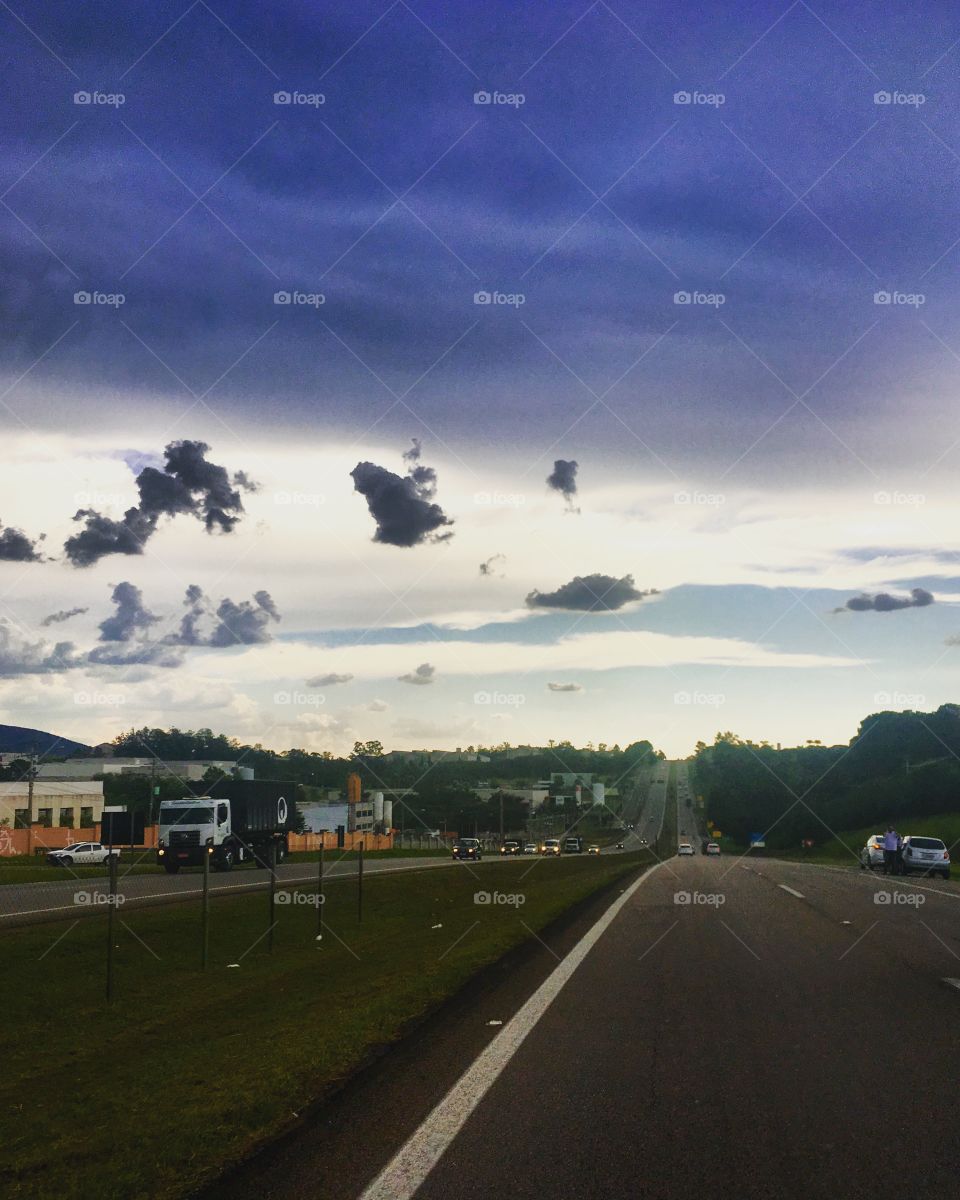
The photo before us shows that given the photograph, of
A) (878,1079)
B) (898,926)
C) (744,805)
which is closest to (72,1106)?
(878,1079)

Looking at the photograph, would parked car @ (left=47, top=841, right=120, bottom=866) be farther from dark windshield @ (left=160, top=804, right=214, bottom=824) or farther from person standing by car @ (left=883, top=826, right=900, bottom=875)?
person standing by car @ (left=883, top=826, right=900, bottom=875)

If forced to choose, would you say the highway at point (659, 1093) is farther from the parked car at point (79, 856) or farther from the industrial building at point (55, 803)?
the industrial building at point (55, 803)

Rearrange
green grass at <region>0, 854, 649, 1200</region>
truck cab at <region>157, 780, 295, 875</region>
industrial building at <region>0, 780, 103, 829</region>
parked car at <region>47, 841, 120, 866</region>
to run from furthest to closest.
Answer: industrial building at <region>0, 780, 103, 829</region> < parked car at <region>47, 841, 120, 866</region> < truck cab at <region>157, 780, 295, 875</region> < green grass at <region>0, 854, 649, 1200</region>

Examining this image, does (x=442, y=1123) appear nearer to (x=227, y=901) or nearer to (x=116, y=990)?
(x=116, y=990)

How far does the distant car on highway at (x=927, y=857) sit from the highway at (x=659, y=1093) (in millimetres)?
30422

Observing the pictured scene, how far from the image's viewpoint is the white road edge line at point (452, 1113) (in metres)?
5.66

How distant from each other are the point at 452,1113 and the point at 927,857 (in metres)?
40.6

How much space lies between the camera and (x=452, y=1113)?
7.02 meters

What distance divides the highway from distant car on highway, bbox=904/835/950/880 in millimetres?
30422

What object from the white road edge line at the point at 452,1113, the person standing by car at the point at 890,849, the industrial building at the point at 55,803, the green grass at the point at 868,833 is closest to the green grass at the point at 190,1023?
the white road edge line at the point at 452,1113

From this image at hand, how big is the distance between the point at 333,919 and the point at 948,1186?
21.8 metres

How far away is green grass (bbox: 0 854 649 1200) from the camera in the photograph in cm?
651

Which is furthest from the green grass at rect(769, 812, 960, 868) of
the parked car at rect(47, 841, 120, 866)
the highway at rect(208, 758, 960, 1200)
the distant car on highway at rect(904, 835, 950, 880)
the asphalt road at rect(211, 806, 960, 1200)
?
the asphalt road at rect(211, 806, 960, 1200)

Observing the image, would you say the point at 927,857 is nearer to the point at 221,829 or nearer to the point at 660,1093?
the point at 221,829
